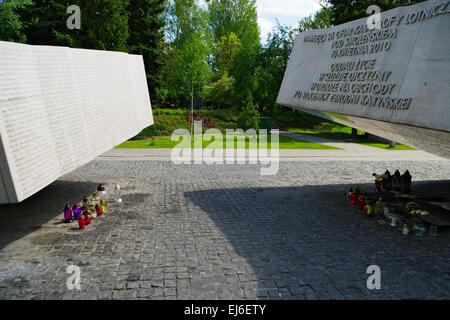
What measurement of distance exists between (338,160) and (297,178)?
5.91 m

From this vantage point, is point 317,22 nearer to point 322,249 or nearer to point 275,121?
point 275,121

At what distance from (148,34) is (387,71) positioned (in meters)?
29.0

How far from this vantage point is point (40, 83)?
6691 mm

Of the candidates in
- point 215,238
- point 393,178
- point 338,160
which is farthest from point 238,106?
point 215,238

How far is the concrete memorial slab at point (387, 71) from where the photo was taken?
6.99m

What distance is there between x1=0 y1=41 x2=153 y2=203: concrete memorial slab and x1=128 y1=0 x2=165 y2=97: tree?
23.5 m

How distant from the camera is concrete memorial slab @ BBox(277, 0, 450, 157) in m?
6.99

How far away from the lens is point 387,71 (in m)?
8.34

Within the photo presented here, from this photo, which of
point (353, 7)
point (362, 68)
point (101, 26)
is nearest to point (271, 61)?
point (353, 7)

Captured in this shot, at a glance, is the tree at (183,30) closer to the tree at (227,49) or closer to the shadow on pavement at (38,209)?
the tree at (227,49)

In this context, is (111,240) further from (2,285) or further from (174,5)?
(174,5)

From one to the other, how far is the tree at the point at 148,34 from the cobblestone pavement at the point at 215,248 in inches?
903


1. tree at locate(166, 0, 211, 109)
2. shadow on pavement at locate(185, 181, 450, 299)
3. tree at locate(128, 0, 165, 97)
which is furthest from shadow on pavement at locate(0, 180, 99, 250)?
tree at locate(166, 0, 211, 109)

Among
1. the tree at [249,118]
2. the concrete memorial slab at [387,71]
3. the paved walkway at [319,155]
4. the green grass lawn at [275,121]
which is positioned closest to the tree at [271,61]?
the green grass lawn at [275,121]
